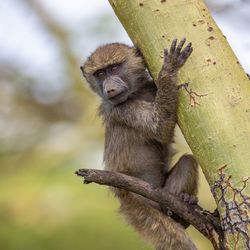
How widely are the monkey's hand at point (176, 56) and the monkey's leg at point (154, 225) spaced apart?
1.58m

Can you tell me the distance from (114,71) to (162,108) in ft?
4.39

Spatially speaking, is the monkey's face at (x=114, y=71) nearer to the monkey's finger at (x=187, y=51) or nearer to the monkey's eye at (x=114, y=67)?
the monkey's eye at (x=114, y=67)

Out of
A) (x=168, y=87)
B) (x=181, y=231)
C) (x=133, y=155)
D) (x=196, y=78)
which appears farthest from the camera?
(x=133, y=155)

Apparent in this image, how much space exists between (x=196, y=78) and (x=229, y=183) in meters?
0.70

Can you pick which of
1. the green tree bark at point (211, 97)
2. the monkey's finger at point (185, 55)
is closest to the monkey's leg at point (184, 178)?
the green tree bark at point (211, 97)

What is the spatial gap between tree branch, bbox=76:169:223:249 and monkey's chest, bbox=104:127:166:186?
894 millimetres

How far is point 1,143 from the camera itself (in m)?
10.6

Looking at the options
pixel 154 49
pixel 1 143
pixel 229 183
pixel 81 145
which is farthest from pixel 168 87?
pixel 1 143

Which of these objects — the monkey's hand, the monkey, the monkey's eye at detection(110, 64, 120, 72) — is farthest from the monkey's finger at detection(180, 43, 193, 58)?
the monkey's eye at detection(110, 64, 120, 72)

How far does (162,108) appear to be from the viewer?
199 inches

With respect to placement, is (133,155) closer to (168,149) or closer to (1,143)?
(168,149)

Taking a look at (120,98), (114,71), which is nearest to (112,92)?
(120,98)

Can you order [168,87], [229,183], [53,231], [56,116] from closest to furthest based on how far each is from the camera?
1. [229,183]
2. [168,87]
3. [53,231]
4. [56,116]

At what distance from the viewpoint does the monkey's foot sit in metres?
5.21
